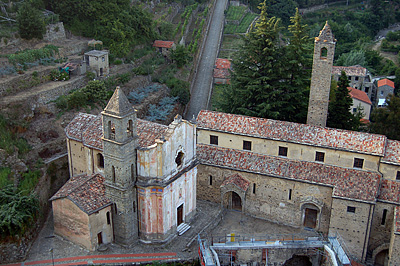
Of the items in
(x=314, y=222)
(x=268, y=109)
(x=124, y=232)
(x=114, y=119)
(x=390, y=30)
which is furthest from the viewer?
(x=390, y=30)

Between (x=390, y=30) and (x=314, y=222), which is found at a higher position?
(x=390, y=30)

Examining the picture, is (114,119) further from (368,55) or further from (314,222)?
(368,55)

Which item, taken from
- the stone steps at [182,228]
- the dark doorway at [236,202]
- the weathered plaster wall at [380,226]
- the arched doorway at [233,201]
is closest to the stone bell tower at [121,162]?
the stone steps at [182,228]

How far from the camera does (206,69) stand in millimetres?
68625

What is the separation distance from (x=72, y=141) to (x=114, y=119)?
8.61 metres

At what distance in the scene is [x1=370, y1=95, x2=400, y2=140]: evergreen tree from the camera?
4652 centimetres

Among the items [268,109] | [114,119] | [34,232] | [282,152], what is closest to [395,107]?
[268,109]

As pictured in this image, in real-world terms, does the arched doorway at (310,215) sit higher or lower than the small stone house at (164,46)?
lower

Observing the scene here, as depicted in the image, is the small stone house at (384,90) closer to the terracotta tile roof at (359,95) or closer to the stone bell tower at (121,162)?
the terracotta tile roof at (359,95)

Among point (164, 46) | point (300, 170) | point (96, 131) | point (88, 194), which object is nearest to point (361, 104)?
point (164, 46)

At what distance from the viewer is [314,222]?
36750 mm

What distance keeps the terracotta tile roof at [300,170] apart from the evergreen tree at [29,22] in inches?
966

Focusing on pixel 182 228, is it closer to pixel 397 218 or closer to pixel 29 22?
pixel 397 218

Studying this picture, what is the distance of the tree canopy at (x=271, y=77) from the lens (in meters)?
44.8
